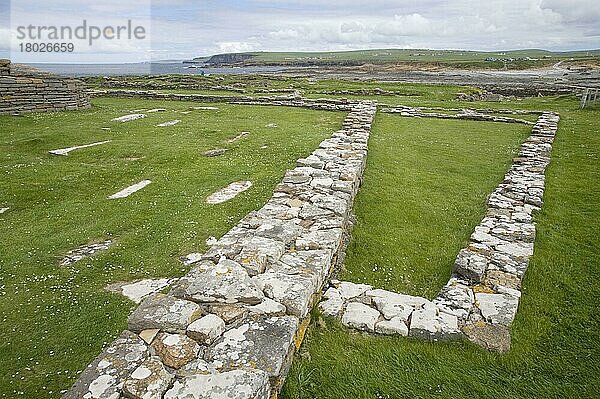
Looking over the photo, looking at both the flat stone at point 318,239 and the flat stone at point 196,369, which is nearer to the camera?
the flat stone at point 196,369

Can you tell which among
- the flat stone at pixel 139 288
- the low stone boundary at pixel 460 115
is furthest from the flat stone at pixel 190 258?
the low stone boundary at pixel 460 115

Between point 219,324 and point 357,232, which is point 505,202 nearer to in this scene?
point 357,232

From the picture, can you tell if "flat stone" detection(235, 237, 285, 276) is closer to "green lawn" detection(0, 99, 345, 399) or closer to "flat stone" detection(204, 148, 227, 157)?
"green lawn" detection(0, 99, 345, 399)

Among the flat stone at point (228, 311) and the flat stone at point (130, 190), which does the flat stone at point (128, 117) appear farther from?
the flat stone at point (228, 311)

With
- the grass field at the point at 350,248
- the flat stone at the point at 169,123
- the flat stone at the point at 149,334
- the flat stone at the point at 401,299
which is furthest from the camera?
the flat stone at the point at 169,123

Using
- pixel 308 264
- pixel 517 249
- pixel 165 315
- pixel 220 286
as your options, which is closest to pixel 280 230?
pixel 308 264

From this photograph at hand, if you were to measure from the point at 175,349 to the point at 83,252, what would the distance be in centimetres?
466

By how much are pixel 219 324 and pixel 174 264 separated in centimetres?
307

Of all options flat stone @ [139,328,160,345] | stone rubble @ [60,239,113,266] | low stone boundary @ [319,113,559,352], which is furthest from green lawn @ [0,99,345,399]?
low stone boundary @ [319,113,559,352]

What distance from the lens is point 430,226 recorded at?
9.32 metres

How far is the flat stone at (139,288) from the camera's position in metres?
6.52

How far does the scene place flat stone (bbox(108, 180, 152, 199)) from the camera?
1093 cm

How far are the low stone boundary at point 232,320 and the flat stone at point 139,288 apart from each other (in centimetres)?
119

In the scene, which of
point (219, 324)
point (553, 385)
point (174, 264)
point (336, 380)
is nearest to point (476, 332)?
point (553, 385)
